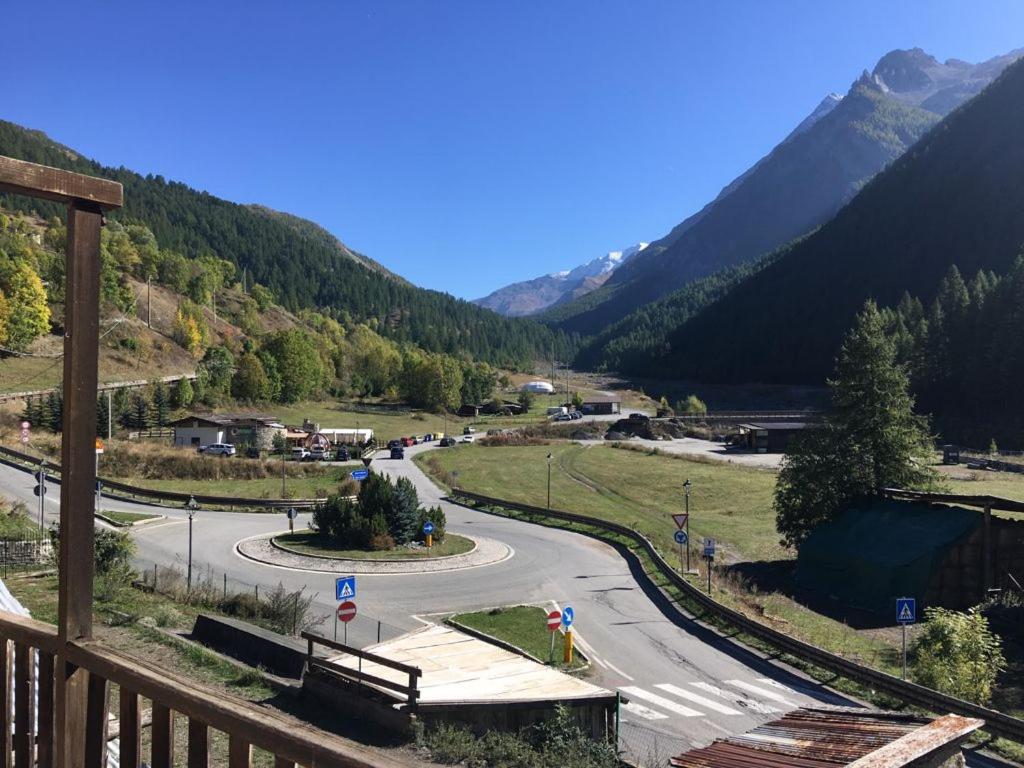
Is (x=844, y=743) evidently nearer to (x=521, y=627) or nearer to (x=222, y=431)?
(x=521, y=627)

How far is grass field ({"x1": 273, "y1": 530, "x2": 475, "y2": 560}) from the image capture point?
103 ft

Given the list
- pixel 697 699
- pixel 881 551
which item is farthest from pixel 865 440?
pixel 697 699

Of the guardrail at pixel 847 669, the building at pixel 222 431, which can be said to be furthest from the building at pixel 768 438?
the guardrail at pixel 847 669

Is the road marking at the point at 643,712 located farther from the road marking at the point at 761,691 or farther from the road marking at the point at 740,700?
the road marking at the point at 761,691

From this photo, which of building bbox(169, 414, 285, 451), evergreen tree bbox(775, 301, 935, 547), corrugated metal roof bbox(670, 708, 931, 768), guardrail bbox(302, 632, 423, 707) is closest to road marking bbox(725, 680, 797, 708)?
corrugated metal roof bbox(670, 708, 931, 768)

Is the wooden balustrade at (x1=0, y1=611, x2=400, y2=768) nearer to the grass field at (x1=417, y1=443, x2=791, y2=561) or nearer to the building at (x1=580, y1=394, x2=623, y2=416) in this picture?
the grass field at (x1=417, y1=443, x2=791, y2=561)

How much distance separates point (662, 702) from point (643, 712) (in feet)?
2.88

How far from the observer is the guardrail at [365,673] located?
12.8 m

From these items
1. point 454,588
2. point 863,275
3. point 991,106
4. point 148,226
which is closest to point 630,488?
point 454,588

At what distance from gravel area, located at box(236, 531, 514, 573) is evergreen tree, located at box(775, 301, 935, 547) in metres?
14.4

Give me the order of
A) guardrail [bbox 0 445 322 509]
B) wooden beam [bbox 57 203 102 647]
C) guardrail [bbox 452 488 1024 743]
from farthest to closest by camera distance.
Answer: guardrail [bbox 0 445 322 509], guardrail [bbox 452 488 1024 743], wooden beam [bbox 57 203 102 647]

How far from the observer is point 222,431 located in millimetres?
65062

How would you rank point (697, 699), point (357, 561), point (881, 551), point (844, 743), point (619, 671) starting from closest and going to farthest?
1. point (844, 743)
2. point (697, 699)
3. point (619, 671)
4. point (881, 551)
5. point (357, 561)

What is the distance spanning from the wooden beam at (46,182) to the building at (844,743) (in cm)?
933
